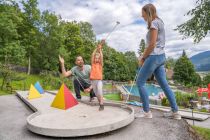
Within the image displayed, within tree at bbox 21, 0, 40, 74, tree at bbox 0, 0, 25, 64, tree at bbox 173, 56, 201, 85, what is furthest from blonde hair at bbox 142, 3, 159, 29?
tree at bbox 173, 56, 201, 85

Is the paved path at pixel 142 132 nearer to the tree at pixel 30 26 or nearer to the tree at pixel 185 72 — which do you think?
the tree at pixel 30 26

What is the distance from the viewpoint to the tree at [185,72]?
179 feet

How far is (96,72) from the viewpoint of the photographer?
479 centimetres

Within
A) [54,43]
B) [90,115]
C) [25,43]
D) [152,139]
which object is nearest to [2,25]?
[25,43]

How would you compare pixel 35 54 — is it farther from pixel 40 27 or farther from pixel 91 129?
pixel 91 129

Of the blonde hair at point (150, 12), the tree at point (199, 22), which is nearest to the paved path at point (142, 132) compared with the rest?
the blonde hair at point (150, 12)

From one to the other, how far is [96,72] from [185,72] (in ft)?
178

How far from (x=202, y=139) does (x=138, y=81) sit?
4.58 feet

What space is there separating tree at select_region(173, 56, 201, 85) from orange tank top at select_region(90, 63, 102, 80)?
5360 cm

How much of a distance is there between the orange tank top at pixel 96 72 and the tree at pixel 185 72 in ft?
176

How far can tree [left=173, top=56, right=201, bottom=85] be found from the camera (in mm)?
54662

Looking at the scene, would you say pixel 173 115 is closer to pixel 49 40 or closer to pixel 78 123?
pixel 78 123

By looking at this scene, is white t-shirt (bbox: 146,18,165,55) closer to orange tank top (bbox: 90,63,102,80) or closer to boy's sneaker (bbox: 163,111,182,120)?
boy's sneaker (bbox: 163,111,182,120)

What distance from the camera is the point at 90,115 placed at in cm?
423
